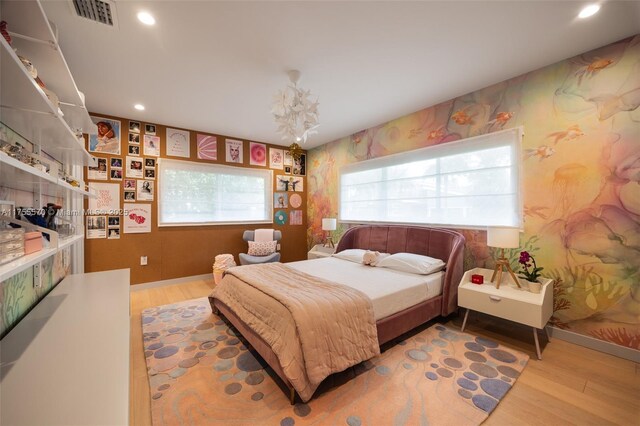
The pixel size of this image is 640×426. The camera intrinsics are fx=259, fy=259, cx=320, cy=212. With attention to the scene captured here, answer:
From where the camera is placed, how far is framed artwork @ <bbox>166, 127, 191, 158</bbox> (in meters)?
4.21

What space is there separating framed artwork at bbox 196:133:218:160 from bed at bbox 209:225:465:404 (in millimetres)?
2561

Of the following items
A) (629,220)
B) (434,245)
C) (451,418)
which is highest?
(629,220)

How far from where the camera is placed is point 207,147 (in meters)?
4.54

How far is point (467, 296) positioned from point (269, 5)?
120 inches

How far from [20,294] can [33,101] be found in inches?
43.3

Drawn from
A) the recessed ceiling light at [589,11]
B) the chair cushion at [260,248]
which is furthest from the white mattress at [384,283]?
the recessed ceiling light at [589,11]

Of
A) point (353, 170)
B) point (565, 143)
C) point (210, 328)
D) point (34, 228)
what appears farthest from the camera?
point (353, 170)

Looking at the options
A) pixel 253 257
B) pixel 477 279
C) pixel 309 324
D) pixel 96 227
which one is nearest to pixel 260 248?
pixel 253 257

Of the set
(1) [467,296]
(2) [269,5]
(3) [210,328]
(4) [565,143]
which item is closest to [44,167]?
(2) [269,5]

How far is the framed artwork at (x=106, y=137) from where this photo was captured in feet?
12.0

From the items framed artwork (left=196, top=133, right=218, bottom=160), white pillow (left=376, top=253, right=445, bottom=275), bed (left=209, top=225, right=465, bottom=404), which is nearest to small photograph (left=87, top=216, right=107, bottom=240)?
framed artwork (left=196, top=133, right=218, bottom=160)

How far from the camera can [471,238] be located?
3.12 meters

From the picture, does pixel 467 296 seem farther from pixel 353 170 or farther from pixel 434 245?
pixel 353 170

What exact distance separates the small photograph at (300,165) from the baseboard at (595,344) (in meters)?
4.61
